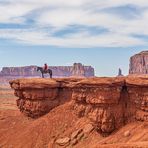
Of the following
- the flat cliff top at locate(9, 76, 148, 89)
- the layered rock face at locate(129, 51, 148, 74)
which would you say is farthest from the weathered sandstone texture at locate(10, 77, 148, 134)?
the layered rock face at locate(129, 51, 148, 74)

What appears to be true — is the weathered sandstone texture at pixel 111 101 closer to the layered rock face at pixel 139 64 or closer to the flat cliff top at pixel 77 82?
the flat cliff top at pixel 77 82

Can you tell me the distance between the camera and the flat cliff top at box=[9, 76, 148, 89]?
33.3 metres

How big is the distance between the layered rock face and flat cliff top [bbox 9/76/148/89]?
419ft

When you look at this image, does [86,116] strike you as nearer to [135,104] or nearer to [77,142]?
[77,142]

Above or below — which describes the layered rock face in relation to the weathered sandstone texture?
above

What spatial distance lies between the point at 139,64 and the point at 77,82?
13562 centimetres

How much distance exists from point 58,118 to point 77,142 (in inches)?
188

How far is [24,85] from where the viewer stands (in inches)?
1656

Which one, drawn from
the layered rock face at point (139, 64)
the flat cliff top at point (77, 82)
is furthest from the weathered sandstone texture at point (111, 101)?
the layered rock face at point (139, 64)

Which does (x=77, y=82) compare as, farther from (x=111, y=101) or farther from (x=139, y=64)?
(x=139, y=64)

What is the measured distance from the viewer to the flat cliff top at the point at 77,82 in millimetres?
33338

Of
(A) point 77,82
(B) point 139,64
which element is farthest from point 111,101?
(B) point 139,64

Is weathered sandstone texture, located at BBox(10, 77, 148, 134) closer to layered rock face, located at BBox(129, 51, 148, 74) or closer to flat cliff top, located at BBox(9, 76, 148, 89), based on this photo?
flat cliff top, located at BBox(9, 76, 148, 89)

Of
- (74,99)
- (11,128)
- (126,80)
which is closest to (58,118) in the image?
(74,99)
